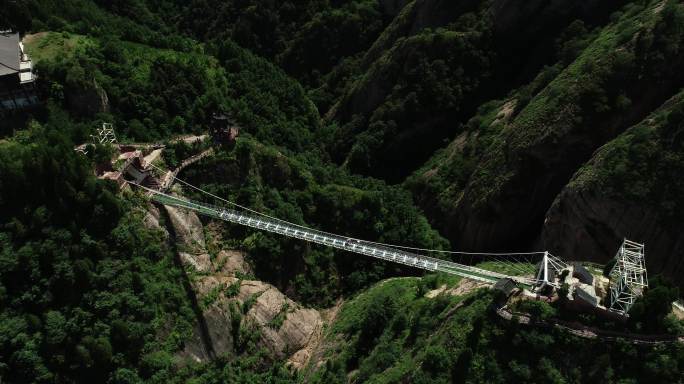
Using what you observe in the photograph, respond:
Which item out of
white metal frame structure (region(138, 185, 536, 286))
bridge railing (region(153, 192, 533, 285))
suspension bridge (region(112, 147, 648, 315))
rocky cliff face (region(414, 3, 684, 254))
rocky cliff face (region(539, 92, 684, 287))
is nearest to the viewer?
suspension bridge (region(112, 147, 648, 315))

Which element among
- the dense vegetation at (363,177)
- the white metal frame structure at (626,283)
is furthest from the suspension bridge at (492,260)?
the dense vegetation at (363,177)

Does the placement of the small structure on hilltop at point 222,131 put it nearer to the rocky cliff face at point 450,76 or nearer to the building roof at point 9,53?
the building roof at point 9,53

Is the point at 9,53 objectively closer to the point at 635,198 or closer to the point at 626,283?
the point at 626,283

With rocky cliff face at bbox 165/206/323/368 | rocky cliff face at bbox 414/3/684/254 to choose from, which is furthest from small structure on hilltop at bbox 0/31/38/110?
rocky cliff face at bbox 414/3/684/254

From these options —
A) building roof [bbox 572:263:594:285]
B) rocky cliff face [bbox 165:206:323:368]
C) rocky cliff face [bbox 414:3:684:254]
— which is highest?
rocky cliff face [bbox 414:3:684:254]

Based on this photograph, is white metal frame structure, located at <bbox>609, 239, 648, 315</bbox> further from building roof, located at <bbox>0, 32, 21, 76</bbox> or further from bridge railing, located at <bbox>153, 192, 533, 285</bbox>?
building roof, located at <bbox>0, 32, 21, 76</bbox>

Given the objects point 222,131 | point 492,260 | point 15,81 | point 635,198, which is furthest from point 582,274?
point 15,81
